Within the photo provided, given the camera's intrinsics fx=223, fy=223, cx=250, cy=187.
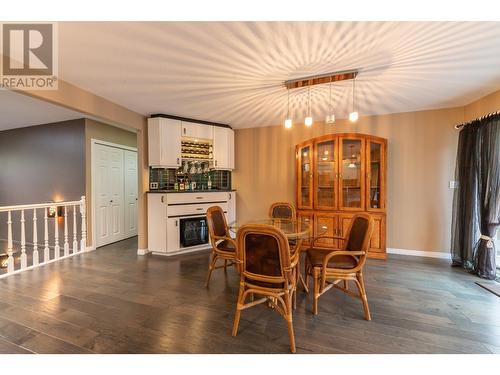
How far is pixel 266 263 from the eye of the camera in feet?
5.57

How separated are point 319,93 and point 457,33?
1.40 m

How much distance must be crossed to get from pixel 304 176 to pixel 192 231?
2.23m

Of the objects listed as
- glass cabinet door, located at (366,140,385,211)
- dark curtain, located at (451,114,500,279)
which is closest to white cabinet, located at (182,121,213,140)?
glass cabinet door, located at (366,140,385,211)

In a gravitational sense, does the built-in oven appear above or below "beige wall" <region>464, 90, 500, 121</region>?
below

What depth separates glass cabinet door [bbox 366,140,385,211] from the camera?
11.6ft

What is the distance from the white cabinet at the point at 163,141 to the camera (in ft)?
12.2

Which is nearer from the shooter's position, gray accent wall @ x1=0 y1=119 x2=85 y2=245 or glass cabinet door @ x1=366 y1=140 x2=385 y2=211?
glass cabinet door @ x1=366 y1=140 x2=385 y2=211

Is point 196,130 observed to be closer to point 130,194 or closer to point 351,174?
point 130,194

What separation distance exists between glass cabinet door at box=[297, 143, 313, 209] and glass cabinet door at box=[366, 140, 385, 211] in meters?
0.93

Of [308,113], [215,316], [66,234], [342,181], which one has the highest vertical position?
[308,113]

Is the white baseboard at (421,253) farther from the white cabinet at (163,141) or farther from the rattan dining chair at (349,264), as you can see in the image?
the white cabinet at (163,141)

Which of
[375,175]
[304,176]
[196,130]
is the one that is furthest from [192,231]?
[375,175]

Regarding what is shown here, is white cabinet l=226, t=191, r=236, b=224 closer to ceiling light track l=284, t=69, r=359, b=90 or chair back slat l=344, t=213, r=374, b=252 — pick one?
ceiling light track l=284, t=69, r=359, b=90
